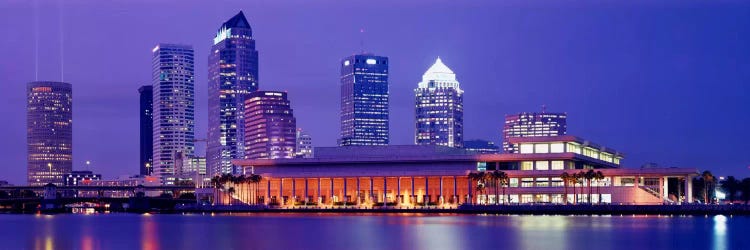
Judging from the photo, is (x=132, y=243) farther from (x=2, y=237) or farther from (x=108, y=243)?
(x=2, y=237)

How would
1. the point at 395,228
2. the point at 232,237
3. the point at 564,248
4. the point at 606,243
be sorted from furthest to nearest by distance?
the point at 395,228 < the point at 232,237 < the point at 606,243 < the point at 564,248

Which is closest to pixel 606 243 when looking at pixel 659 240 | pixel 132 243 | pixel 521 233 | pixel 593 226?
pixel 659 240

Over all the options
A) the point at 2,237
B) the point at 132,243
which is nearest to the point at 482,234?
the point at 132,243

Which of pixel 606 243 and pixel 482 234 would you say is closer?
pixel 606 243

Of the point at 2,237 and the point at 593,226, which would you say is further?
the point at 593,226

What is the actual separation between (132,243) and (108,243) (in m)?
2.70

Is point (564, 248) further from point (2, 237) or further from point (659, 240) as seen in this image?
point (2, 237)

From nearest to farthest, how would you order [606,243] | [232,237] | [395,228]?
[606,243] → [232,237] → [395,228]

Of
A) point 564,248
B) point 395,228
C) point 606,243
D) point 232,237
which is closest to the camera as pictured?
point 564,248

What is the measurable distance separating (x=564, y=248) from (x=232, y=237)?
128 ft

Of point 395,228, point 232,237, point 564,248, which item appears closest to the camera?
point 564,248

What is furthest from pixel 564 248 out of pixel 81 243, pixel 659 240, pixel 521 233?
pixel 81 243

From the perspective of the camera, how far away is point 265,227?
150 meters

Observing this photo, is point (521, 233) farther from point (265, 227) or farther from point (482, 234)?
point (265, 227)
